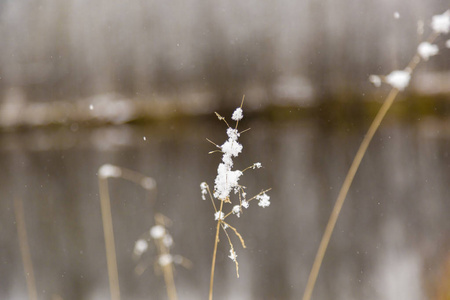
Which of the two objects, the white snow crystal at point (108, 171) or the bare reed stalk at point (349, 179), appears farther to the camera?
the white snow crystal at point (108, 171)

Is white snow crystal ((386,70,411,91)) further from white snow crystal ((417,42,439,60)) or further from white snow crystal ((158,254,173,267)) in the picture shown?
white snow crystal ((158,254,173,267))

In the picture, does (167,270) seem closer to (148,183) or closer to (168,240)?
(168,240)

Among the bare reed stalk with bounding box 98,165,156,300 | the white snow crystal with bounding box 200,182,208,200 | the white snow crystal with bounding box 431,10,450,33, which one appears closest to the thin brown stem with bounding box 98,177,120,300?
the bare reed stalk with bounding box 98,165,156,300

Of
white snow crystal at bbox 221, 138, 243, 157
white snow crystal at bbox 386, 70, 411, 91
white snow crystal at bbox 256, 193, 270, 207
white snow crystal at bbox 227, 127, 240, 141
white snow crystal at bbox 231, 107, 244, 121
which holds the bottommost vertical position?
white snow crystal at bbox 256, 193, 270, 207

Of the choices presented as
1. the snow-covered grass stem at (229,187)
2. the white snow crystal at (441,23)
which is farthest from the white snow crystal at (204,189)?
the white snow crystal at (441,23)

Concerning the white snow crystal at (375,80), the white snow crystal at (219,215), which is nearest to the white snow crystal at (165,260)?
the white snow crystal at (219,215)

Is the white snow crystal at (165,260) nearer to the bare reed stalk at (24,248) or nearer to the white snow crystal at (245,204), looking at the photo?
the white snow crystal at (245,204)

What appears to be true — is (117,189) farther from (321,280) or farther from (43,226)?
(321,280)

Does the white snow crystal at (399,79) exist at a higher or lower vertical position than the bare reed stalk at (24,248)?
higher

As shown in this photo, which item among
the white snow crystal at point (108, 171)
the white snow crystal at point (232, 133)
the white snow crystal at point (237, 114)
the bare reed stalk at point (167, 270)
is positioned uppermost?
the white snow crystal at point (237, 114)
